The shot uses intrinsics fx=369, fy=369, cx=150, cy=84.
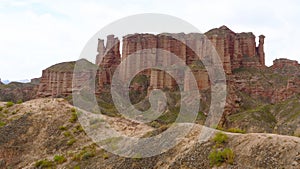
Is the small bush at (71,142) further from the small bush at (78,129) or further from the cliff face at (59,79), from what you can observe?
the cliff face at (59,79)

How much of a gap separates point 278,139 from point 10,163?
1580cm

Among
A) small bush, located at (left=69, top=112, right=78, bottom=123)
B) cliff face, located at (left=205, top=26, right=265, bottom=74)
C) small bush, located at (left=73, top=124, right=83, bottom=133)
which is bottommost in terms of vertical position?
small bush, located at (left=73, top=124, right=83, bottom=133)

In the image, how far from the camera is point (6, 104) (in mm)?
29172

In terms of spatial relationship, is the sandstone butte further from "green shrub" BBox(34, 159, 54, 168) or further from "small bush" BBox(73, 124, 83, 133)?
"green shrub" BBox(34, 159, 54, 168)

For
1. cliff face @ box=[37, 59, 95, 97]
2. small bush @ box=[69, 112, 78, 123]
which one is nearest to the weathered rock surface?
cliff face @ box=[37, 59, 95, 97]

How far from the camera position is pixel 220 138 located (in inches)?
647

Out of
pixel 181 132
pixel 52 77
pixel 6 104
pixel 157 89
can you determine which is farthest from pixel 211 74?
pixel 181 132

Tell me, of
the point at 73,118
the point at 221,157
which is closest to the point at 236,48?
the point at 73,118

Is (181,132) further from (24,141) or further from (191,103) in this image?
(191,103)

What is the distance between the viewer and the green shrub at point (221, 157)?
48.8ft

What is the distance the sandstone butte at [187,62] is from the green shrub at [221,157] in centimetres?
7433

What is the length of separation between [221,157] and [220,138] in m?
1.38

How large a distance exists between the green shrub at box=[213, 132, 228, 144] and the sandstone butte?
73.0m

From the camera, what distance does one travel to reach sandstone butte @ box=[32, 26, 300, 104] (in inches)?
3969
